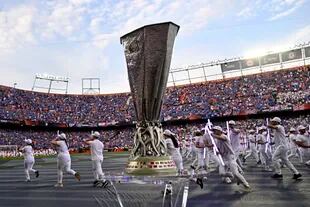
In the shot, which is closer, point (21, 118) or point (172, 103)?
point (21, 118)

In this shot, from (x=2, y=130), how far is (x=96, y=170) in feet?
141

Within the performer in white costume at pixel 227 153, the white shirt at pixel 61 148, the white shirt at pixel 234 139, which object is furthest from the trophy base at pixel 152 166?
the white shirt at pixel 234 139

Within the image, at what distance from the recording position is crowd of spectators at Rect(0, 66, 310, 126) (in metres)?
47.6

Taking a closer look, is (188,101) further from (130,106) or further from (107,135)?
(130,106)

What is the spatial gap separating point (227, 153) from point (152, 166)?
22.0 feet

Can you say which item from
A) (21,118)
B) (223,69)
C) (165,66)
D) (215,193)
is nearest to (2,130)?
(21,118)

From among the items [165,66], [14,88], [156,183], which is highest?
[14,88]

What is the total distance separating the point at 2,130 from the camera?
50.4 metres

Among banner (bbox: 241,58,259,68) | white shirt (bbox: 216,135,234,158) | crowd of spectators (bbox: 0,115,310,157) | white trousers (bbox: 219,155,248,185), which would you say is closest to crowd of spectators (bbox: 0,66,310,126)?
crowd of spectators (bbox: 0,115,310,157)

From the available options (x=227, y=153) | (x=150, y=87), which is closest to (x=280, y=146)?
(x=227, y=153)

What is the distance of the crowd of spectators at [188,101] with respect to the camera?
4756cm

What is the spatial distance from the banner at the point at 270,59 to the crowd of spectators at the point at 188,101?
14.5 feet

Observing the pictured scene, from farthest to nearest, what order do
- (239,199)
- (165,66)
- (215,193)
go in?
(215,193) → (239,199) → (165,66)

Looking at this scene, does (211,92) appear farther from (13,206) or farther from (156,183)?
(156,183)
